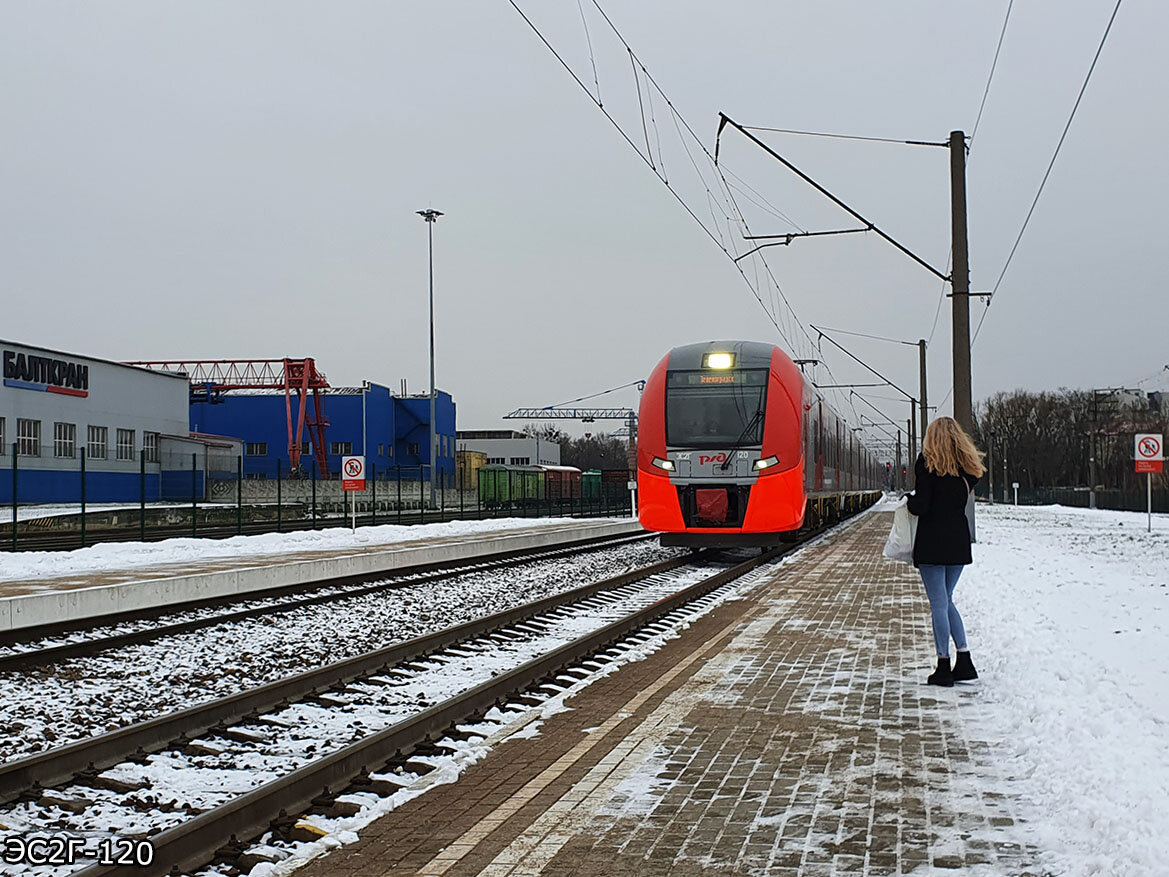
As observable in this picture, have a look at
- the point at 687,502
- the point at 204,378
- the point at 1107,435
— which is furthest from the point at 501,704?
the point at 1107,435

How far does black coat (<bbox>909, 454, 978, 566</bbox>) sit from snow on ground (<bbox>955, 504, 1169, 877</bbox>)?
36.5 inches

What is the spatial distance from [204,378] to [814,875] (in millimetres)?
67059

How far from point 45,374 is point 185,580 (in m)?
34.1

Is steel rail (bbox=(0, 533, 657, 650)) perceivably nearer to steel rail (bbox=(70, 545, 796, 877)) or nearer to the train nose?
the train nose

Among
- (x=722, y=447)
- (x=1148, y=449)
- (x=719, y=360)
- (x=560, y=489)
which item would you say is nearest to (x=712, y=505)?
(x=722, y=447)

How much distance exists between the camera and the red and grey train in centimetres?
1892

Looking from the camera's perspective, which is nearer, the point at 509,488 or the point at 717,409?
the point at 717,409

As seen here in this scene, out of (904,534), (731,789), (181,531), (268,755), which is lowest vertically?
(268,755)

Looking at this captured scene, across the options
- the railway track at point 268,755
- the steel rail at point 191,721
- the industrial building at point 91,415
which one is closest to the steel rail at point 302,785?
the railway track at point 268,755

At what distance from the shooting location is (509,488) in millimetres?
46188

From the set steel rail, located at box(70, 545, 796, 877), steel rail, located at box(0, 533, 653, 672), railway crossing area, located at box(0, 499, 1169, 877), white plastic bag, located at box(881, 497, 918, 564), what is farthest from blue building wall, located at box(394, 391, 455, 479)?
white plastic bag, located at box(881, 497, 918, 564)

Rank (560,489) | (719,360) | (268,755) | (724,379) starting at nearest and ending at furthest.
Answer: (268,755), (724,379), (719,360), (560,489)

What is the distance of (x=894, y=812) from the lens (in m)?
4.81

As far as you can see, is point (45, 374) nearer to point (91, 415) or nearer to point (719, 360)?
point (91, 415)
